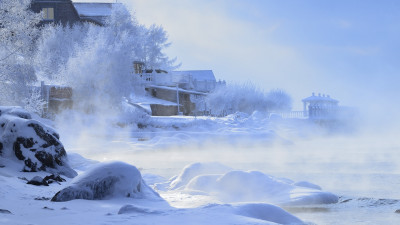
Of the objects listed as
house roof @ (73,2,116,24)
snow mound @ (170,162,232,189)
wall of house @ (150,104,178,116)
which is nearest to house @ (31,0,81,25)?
house roof @ (73,2,116,24)

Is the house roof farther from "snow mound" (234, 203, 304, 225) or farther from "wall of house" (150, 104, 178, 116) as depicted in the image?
"snow mound" (234, 203, 304, 225)

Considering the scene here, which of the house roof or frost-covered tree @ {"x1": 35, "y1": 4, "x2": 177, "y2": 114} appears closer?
frost-covered tree @ {"x1": 35, "y1": 4, "x2": 177, "y2": 114}

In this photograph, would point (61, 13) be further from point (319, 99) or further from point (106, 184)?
point (106, 184)

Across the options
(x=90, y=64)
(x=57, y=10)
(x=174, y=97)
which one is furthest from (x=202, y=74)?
(x=90, y=64)

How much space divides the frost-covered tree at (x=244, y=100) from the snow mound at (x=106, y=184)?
38.9 m

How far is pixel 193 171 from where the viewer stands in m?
10.8

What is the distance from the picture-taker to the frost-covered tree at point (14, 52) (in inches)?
852

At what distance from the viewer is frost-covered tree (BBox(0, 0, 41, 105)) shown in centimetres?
2164

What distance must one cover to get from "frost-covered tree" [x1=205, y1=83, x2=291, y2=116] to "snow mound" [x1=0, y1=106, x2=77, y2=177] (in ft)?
119

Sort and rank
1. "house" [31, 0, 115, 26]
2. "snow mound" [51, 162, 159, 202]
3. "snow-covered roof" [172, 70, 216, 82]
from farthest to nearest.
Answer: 1. "snow-covered roof" [172, 70, 216, 82]
2. "house" [31, 0, 115, 26]
3. "snow mound" [51, 162, 159, 202]

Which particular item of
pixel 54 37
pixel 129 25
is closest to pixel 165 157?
pixel 54 37

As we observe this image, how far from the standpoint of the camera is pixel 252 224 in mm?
5695

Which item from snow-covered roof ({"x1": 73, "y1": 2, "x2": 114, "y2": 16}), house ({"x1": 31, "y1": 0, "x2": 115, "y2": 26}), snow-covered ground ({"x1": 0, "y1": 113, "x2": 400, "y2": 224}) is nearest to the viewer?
snow-covered ground ({"x1": 0, "y1": 113, "x2": 400, "y2": 224})

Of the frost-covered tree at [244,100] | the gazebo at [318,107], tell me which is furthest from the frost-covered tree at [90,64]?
the gazebo at [318,107]
